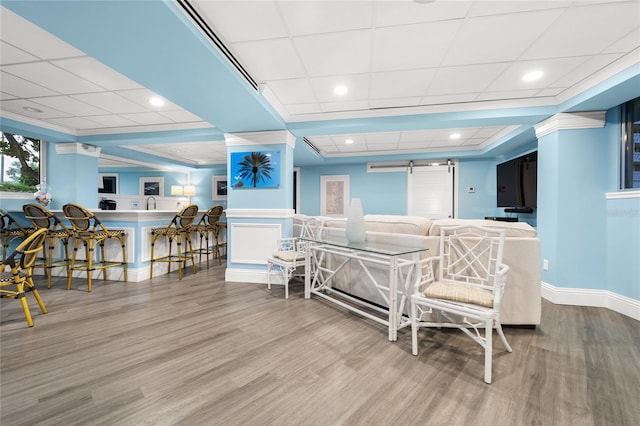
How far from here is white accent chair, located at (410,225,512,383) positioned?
1.83 meters

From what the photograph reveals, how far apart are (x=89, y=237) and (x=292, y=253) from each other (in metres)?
2.73

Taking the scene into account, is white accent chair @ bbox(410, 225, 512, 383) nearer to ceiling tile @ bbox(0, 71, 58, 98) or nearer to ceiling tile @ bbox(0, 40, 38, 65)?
ceiling tile @ bbox(0, 40, 38, 65)

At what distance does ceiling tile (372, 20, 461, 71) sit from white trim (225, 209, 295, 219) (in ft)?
7.30

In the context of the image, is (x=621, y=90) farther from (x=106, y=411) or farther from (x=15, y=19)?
(x=15, y=19)

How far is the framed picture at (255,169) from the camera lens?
377 cm

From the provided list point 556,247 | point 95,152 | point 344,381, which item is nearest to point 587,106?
point 556,247

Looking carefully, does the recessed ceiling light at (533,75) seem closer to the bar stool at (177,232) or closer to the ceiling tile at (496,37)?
the ceiling tile at (496,37)

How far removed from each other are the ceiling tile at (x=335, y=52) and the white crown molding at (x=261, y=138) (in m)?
1.32

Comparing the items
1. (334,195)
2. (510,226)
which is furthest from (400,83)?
(334,195)

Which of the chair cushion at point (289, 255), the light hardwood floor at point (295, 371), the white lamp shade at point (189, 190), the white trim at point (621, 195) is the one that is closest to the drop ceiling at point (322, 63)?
the white trim at point (621, 195)

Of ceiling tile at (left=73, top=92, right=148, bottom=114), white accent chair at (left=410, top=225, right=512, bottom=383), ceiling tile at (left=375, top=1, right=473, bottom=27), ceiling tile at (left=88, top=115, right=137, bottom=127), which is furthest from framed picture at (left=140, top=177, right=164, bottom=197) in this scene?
white accent chair at (left=410, top=225, right=512, bottom=383)

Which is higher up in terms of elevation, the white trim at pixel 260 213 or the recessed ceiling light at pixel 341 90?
the recessed ceiling light at pixel 341 90

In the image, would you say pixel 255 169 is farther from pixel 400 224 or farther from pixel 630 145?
pixel 630 145

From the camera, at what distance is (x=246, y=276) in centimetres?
385
